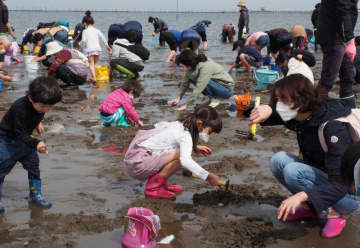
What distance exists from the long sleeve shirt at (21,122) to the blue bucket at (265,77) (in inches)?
226

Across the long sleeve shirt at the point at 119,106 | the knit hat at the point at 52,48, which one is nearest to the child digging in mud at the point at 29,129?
the long sleeve shirt at the point at 119,106

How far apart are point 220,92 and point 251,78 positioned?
3368mm

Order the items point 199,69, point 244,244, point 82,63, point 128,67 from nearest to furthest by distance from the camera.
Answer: point 244,244, point 199,69, point 82,63, point 128,67

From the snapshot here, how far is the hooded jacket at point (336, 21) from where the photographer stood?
509 cm

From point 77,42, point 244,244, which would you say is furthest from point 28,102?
point 77,42

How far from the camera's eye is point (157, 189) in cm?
391

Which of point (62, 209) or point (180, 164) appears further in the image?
point (180, 164)

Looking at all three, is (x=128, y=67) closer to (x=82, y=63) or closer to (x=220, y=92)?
(x=82, y=63)

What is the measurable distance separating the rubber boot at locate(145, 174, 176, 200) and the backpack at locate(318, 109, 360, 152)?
1.41 meters

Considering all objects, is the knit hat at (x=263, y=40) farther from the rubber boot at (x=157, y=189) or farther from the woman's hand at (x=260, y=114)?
the woman's hand at (x=260, y=114)

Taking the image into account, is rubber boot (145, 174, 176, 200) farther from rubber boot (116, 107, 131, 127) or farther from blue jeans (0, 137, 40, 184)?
rubber boot (116, 107, 131, 127)

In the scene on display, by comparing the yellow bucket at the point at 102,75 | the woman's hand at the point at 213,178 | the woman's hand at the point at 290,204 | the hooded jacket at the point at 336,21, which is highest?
the hooded jacket at the point at 336,21

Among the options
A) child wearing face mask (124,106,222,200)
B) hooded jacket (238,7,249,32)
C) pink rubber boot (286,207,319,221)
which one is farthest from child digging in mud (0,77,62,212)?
hooded jacket (238,7,249,32)

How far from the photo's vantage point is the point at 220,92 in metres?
7.26
